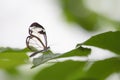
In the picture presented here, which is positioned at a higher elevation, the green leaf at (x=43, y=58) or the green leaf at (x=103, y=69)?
the green leaf at (x=43, y=58)

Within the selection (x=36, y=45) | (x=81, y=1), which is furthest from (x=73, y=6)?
(x=36, y=45)

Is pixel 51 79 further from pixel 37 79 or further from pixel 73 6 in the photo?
pixel 73 6

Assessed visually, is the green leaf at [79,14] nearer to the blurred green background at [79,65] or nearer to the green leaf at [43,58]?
the blurred green background at [79,65]

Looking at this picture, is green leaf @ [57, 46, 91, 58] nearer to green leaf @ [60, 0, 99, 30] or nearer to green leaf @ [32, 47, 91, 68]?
green leaf @ [32, 47, 91, 68]

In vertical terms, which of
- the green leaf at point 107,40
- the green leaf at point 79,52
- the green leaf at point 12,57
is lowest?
the green leaf at point 12,57

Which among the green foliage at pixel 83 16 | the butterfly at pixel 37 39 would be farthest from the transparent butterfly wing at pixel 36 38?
the green foliage at pixel 83 16

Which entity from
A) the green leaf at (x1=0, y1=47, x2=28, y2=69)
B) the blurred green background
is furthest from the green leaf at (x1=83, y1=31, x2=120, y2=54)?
the green leaf at (x1=0, y1=47, x2=28, y2=69)

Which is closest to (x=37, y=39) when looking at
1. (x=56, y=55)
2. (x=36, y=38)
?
(x=36, y=38)
